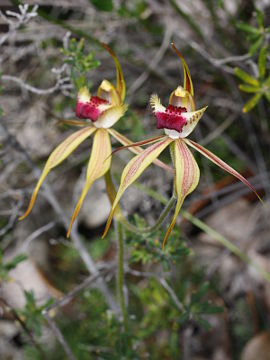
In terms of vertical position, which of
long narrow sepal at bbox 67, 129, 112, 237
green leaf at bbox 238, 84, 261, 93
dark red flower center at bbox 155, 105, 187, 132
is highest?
dark red flower center at bbox 155, 105, 187, 132

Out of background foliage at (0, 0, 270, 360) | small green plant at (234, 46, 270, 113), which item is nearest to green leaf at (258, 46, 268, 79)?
small green plant at (234, 46, 270, 113)

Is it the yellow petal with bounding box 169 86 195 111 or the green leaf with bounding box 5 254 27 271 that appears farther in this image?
the green leaf with bounding box 5 254 27 271

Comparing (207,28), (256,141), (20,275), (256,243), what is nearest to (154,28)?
(207,28)

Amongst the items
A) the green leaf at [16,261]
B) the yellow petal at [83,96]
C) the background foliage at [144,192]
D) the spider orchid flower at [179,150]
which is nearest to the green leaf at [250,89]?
the background foliage at [144,192]

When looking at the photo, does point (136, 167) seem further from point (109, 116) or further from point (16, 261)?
point (16, 261)

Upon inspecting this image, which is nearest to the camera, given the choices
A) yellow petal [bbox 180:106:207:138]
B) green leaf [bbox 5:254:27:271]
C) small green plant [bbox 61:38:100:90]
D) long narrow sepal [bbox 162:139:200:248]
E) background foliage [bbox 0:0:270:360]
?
long narrow sepal [bbox 162:139:200:248]

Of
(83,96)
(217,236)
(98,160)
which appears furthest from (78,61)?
(217,236)

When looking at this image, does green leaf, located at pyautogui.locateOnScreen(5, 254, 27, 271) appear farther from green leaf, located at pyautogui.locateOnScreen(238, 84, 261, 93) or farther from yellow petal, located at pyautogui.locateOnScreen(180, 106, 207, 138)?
green leaf, located at pyautogui.locateOnScreen(238, 84, 261, 93)

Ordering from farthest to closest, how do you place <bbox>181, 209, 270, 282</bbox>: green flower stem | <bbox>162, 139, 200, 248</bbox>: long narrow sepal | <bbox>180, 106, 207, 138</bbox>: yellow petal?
<bbox>181, 209, 270, 282</bbox>: green flower stem
<bbox>180, 106, 207, 138</bbox>: yellow petal
<bbox>162, 139, 200, 248</bbox>: long narrow sepal

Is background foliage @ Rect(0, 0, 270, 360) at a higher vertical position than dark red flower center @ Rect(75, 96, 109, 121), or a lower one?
lower
